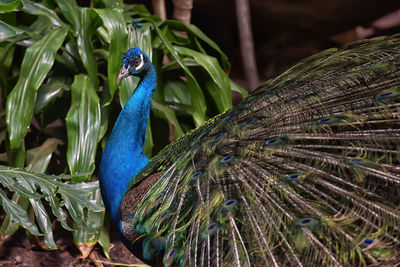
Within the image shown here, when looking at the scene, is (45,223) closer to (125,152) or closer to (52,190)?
(52,190)

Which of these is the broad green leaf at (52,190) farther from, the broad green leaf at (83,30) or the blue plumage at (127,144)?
the broad green leaf at (83,30)

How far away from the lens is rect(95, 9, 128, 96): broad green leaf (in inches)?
103

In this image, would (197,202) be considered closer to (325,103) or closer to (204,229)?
(204,229)

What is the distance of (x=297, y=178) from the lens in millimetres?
1500

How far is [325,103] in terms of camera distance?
1619 mm

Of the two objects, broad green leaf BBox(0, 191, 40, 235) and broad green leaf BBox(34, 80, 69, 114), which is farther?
broad green leaf BBox(34, 80, 69, 114)

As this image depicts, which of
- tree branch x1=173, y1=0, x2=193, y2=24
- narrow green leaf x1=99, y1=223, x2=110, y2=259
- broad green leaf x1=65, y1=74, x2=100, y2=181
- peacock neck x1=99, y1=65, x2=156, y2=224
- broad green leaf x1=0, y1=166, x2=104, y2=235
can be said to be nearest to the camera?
broad green leaf x1=0, y1=166, x2=104, y2=235

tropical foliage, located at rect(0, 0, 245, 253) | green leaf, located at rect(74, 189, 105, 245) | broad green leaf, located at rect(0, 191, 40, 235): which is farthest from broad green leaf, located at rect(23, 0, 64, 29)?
broad green leaf, located at rect(0, 191, 40, 235)

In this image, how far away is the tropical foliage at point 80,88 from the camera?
250 cm

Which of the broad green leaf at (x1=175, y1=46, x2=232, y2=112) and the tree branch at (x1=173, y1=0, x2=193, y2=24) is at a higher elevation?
the tree branch at (x1=173, y1=0, x2=193, y2=24)

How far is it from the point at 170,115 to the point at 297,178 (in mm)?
1393

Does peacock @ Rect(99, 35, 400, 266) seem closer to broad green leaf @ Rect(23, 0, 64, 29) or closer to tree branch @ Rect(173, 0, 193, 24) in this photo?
broad green leaf @ Rect(23, 0, 64, 29)

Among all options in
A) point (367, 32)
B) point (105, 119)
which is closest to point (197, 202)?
point (105, 119)

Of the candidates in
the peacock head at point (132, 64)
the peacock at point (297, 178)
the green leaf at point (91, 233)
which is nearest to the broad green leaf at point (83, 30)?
the peacock head at point (132, 64)
